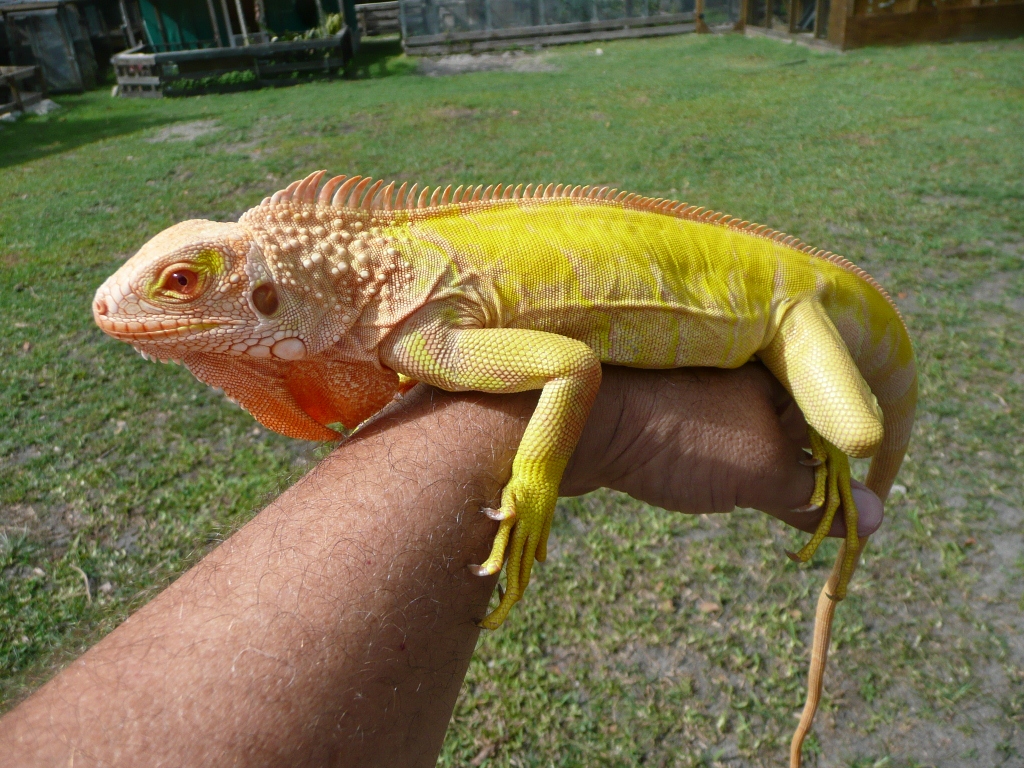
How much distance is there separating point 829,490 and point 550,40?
18774 millimetres

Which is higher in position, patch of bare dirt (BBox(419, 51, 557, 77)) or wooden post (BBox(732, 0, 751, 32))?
wooden post (BBox(732, 0, 751, 32))

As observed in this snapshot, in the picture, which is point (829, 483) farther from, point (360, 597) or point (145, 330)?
point (145, 330)

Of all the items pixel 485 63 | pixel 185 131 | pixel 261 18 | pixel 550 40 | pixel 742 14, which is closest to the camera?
pixel 185 131

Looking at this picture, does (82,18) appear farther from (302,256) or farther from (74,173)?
(302,256)

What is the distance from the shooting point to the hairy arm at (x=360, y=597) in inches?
43.7

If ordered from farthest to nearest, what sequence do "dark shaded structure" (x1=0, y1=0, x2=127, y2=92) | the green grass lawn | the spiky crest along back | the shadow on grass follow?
"dark shaded structure" (x1=0, y1=0, x2=127, y2=92)
the shadow on grass
the green grass lawn
the spiky crest along back

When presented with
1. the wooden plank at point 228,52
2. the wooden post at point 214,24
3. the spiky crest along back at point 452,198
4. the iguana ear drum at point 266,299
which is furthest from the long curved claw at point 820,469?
the wooden post at point 214,24

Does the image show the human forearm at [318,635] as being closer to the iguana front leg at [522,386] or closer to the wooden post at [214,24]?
the iguana front leg at [522,386]

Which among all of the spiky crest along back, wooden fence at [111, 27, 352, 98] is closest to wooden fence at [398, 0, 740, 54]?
wooden fence at [111, 27, 352, 98]

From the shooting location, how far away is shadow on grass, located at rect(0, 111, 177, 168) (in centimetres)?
1098

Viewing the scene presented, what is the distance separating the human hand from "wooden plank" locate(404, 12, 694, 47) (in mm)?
18631

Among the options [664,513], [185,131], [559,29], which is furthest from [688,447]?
[559,29]

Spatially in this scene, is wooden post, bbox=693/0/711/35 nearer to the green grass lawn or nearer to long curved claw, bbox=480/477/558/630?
the green grass lawn

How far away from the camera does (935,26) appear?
14055 mm
